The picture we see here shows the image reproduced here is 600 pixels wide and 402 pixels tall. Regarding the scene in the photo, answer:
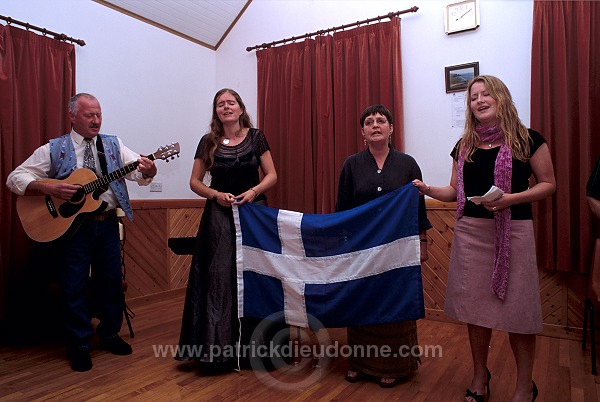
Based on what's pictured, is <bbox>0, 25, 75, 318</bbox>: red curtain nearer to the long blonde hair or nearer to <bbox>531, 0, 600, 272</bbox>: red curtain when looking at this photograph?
the long blonde hair

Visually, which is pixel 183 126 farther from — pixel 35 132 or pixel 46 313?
pixel 46 313

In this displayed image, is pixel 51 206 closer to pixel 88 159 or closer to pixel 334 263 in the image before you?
pixel 88 159

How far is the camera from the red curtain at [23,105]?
3008mm

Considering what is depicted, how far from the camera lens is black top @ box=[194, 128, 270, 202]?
2.49 metres

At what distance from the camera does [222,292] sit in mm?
2428

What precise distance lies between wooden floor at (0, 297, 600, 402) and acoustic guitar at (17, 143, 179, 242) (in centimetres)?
83

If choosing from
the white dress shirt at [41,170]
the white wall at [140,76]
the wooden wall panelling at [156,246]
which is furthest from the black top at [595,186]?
the white wall at [140,76]

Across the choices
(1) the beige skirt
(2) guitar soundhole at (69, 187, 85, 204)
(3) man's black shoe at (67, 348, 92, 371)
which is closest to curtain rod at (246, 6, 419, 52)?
(1) the beige skirt

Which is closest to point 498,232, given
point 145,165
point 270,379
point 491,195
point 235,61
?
point 491,195

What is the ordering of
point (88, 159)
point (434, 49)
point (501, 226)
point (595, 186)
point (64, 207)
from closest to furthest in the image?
point (501, 226) → point (595, 186) → point (64, 207) → point (88, 159) → point (434, 49)

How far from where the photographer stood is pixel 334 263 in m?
2.25

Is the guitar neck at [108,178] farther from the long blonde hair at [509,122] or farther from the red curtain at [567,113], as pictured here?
the red curtain at [567,113]

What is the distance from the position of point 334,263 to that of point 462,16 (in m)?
2.56

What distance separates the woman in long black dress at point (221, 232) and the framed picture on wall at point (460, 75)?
1.91 meters
